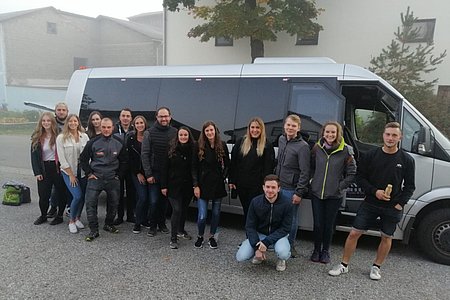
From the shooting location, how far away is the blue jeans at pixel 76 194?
5.09 metres

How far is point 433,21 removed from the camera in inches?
484

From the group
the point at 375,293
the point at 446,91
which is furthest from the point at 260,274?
the point at 446,91

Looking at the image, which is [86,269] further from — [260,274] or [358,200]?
[358,200]

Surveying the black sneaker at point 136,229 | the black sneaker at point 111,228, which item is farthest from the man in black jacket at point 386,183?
the black sneaker at point 111,228

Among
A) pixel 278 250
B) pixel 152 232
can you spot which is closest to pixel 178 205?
pixel 152 232

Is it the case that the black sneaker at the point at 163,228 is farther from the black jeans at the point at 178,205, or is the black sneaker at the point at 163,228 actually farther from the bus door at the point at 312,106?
the bus door at the point at 312,106

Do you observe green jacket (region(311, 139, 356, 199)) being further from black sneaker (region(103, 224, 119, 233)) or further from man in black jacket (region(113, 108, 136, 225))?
black sneaker (region(103, 224, 119, 233))

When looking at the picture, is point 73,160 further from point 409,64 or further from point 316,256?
point 409,64

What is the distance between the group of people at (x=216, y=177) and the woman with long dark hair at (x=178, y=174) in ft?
0.04

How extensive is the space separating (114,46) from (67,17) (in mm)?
4807

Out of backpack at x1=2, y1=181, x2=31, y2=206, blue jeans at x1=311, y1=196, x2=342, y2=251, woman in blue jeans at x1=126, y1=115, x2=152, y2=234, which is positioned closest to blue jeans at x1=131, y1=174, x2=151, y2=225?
woman in blue jeans at x1=126, y1=115, x2=152, y2=234

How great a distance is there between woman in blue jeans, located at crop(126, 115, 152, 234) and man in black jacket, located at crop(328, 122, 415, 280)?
2859mm

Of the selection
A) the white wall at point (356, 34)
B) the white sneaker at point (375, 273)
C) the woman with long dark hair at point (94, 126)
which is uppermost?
the white wall at point (356, 34)

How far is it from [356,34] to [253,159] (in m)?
11.1
